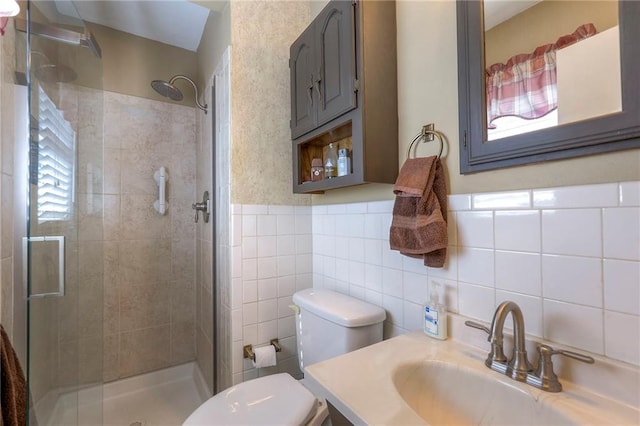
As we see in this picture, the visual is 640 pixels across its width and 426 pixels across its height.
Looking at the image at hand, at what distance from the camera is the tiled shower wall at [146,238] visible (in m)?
1.92

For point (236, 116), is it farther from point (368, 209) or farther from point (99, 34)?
point (99, 34)

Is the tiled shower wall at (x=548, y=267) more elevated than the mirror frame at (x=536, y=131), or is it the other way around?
the mirror frame at (x=536, y=131)

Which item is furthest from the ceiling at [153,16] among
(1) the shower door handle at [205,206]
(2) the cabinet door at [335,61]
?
(1) the shower door handle at [205,206]

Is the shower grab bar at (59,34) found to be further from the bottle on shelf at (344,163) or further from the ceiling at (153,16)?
the bottle on shelf at (344,163)

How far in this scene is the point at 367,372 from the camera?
0.74 meters

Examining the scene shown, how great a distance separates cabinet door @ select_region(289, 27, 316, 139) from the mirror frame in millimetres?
630

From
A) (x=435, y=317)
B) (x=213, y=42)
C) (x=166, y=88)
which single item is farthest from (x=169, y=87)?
(x=435, y=317)

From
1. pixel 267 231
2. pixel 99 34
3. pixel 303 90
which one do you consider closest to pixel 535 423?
pixel 267 231

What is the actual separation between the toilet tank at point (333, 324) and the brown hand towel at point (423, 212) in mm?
319

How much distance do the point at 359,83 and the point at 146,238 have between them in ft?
5.94

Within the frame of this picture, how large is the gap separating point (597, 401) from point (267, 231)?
1310mm

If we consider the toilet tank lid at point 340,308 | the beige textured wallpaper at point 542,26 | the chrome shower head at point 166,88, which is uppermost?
the chrome shower head at point 166,88

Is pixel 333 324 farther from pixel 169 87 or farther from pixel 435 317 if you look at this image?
pixel 169 87

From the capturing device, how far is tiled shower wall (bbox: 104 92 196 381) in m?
1.92
